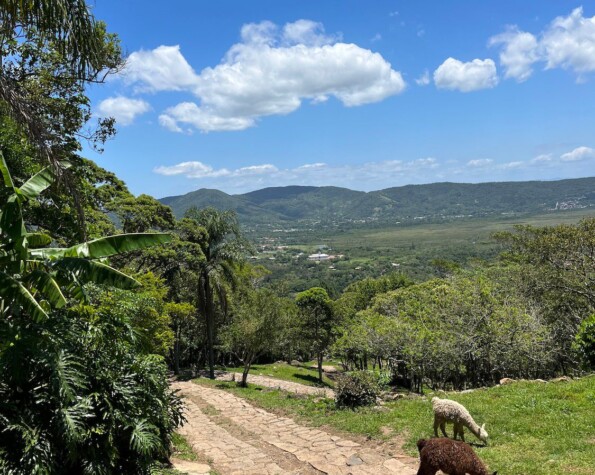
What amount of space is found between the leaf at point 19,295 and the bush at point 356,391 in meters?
8.59

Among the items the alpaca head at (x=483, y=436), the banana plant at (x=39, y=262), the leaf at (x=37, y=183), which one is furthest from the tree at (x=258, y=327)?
the leaf at (x=37, y=183)

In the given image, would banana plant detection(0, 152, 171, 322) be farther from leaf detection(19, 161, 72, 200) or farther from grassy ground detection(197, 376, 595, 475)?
grassy ground detection(197, 376, 595, 475)

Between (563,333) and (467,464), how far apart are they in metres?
20.1

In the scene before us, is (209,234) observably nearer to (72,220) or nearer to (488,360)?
(72,220)

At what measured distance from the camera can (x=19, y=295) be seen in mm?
5941

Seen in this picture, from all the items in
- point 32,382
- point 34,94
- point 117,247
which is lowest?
point 32,382

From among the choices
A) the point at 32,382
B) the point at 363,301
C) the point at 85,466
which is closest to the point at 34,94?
the point at 32,382

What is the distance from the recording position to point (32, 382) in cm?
541

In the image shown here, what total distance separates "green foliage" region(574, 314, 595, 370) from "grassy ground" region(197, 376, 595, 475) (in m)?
3.28

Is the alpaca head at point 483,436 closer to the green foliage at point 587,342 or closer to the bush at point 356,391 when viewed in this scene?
the bush at point 356,391

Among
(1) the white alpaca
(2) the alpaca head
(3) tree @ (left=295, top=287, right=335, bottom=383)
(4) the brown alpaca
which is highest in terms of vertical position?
(4) the brown alpaca

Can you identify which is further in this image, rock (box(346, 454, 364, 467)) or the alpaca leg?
rock (box(346, 454, 364, 467))

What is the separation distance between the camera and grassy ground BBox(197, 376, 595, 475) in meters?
7.23


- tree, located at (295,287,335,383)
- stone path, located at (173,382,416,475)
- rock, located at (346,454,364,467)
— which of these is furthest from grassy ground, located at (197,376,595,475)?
tree, located at (295,287,335,383)
